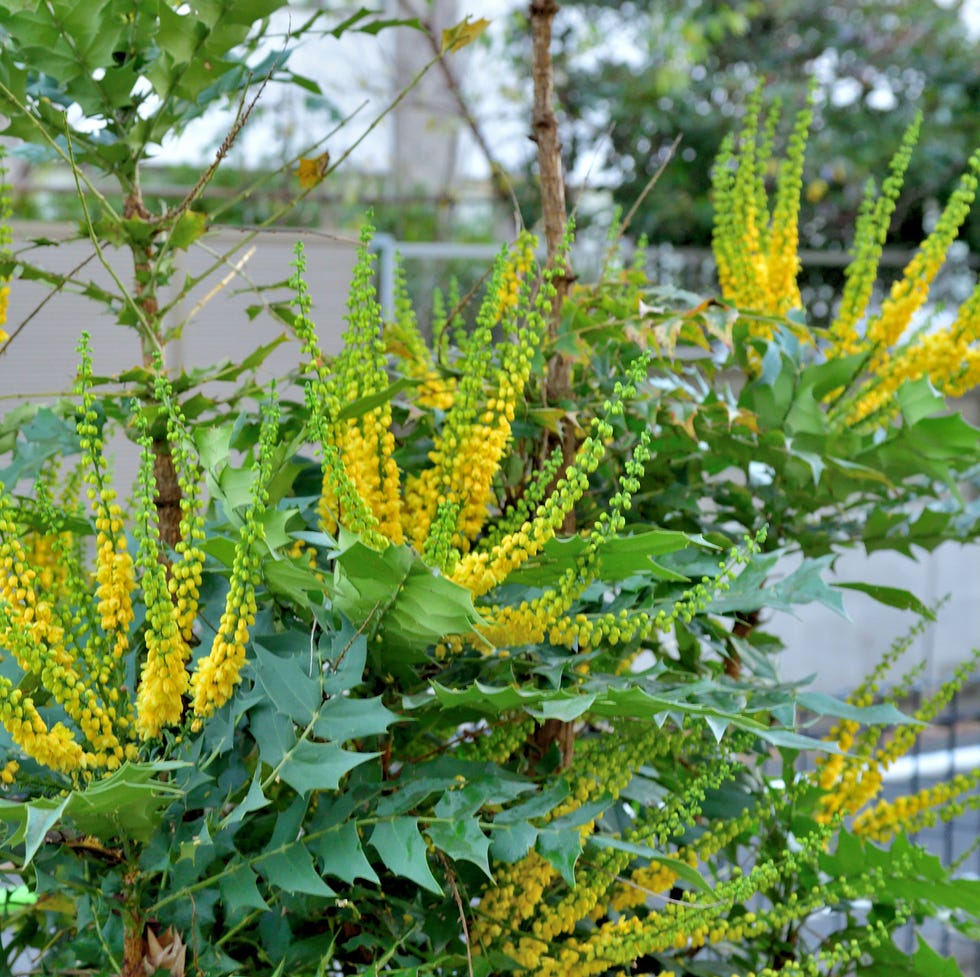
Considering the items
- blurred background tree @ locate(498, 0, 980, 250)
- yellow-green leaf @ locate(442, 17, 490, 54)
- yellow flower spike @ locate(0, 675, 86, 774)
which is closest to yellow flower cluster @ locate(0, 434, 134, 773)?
yellow flower spike @ locate(0, 675, 86, 774)

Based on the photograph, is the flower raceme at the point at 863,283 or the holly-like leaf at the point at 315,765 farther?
the flower raceme at the point at 863,283

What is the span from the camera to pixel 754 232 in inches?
39.2

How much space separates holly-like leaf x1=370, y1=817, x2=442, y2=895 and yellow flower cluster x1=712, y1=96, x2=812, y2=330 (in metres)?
0.56

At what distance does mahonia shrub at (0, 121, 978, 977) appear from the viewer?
0.56 meters

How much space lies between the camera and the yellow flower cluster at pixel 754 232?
0.99 m

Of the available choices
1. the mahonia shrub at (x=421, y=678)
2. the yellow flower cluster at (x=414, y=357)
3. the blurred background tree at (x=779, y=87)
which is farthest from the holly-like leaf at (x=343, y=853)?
the blurred background tree at (x=779, y=87)

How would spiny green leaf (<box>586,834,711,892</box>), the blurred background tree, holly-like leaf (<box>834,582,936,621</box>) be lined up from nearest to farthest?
1. spiny green leaf (<box>586,834,711,892</box>)
2. holly-like leaf (<box>834,582,936,621</box>)
3. the blurred background tree

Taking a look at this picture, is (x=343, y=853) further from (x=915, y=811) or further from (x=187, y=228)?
(x=915, y=811)

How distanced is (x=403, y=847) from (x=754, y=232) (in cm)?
62

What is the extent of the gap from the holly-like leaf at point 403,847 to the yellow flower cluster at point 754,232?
56cm

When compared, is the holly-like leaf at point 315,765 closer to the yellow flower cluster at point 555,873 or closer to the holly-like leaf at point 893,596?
the yellow flower cluster at point 555,873

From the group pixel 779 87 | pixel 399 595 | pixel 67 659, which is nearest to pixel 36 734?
→ pixel 67 659

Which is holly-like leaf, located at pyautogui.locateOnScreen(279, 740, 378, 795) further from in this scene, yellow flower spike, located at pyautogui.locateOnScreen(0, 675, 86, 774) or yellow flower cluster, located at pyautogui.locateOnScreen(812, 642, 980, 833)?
yellow flower cluster, located at pyautogui.locateOnScreen(812, 642, 980, 833)

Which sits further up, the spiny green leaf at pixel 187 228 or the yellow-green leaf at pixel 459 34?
the yellow-green leaf at pixel 459 34
